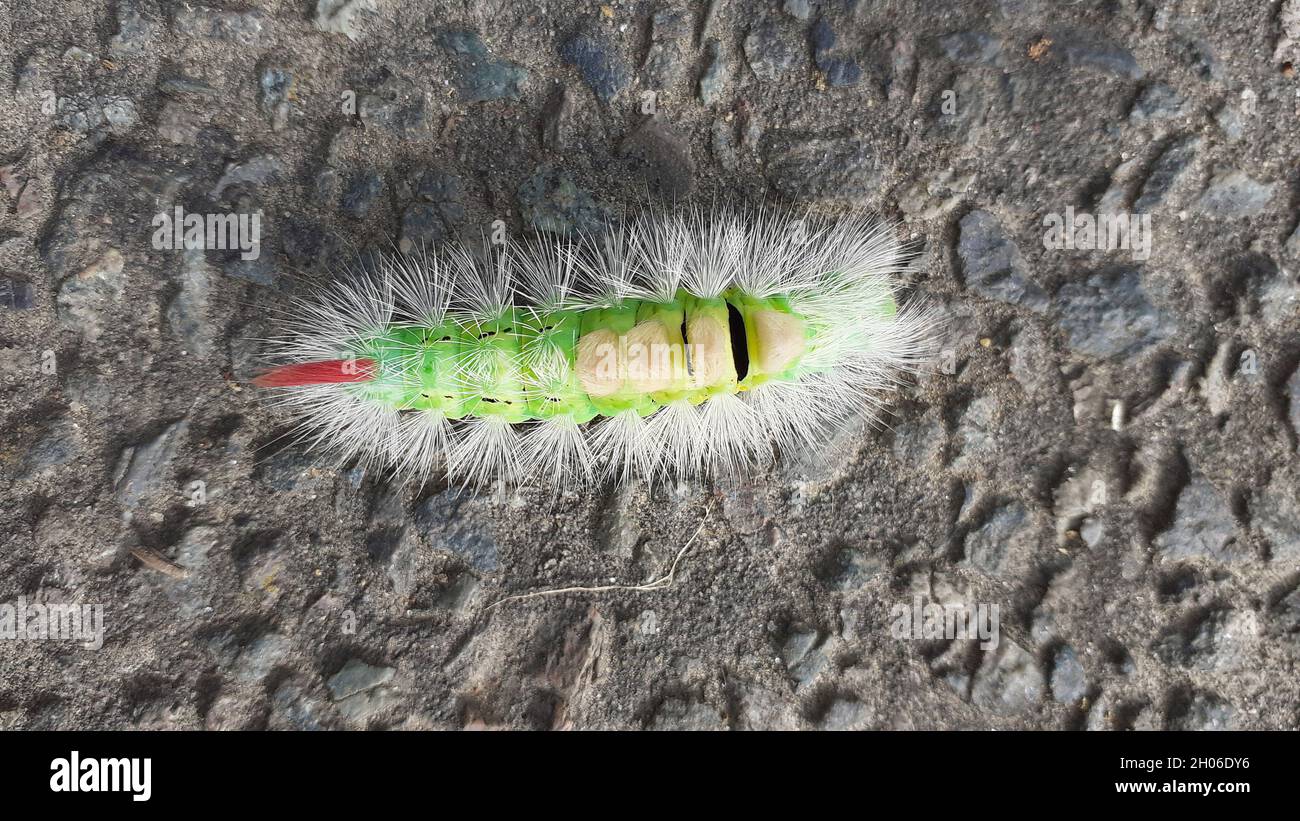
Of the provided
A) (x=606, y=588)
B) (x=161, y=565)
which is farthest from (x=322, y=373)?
(x=606, y=588)

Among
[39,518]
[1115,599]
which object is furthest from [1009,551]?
[39,518]

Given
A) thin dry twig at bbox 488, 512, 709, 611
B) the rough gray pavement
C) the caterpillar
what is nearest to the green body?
the caterpillar

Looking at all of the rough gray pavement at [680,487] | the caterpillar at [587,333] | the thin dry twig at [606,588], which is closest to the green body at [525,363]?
the caterpillar at [587,333]

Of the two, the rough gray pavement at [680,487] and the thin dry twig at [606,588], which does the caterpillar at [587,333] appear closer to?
the rough gray pavement at [680,487]

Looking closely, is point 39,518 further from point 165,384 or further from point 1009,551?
point 1009,551

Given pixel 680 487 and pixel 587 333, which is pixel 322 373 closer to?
pixel 587 333

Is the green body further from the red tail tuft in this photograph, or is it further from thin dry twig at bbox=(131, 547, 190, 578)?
thin dry twig at bbox=(131, 547, 190, 578)

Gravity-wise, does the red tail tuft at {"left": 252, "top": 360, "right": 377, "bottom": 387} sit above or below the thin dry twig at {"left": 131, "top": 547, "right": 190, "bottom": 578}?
above

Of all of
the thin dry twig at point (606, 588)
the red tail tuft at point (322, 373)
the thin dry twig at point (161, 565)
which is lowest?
the thin dry twig at point (606, 588)
